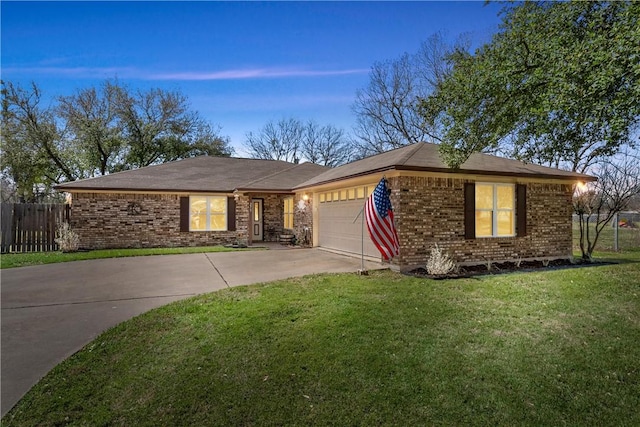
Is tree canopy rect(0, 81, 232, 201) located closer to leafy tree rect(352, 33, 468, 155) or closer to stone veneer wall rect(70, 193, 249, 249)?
stone veneer wall rect(70, 193, 249, 249)

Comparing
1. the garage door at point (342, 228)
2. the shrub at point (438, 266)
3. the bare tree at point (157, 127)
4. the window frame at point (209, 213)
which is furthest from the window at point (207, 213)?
the bare tree at point (157, 127)

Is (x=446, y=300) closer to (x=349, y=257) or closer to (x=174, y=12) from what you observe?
(x=349, y=257)

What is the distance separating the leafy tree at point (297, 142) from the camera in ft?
126

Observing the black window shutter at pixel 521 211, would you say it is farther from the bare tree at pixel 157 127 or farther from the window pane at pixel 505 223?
the bare tree at pixel 157 127

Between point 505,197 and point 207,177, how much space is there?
1259cm

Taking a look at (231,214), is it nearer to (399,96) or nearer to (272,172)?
(272,172)

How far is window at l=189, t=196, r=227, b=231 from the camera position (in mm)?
14945

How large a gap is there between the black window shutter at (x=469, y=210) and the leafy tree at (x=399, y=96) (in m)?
14.6

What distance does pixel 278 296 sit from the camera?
19.9 ft

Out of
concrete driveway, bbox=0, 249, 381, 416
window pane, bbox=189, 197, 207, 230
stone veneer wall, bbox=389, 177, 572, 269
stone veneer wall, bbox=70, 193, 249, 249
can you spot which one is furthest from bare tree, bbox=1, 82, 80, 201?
stone veneer wall, bbox=389, 177, 572, 269

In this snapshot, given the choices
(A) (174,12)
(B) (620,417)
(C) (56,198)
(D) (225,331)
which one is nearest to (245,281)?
(D) (225,331)

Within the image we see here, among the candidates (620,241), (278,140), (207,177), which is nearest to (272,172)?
(207,177)

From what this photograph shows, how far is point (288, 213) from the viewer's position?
1667 cm

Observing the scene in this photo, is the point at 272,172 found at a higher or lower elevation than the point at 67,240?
higher
